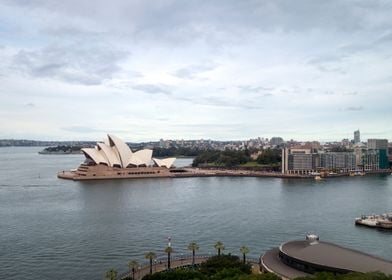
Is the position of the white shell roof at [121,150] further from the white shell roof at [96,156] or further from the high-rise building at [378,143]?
the high-rise building at [378,143]

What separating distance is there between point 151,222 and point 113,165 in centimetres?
2337

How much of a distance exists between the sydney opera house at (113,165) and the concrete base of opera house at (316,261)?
3099 cm

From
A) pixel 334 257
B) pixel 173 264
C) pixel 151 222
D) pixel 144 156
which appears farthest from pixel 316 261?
pixel 144 156

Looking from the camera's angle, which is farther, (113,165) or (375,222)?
(113,165)

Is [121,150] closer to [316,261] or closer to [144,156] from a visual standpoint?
[144,156]

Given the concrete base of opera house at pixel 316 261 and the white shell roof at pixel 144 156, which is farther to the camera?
the white shell roof at pixel 144 156

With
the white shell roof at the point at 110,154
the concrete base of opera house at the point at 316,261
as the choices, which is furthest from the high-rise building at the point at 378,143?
the concrete base of opera house at the point at 316,261

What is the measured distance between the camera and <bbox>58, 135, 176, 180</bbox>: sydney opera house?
4219cm

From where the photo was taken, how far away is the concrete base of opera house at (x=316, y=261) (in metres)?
10.9

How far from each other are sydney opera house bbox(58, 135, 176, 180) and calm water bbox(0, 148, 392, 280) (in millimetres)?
8169

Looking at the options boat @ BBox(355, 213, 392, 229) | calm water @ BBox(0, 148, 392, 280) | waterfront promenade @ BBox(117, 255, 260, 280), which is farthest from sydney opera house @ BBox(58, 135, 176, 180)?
waterfront promenade @ BBox(117, 255, 260, 280)

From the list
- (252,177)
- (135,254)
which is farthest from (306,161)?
(135,254)

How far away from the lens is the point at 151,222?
20250mm

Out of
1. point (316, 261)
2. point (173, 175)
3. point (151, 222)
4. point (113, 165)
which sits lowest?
point (151, 222)
